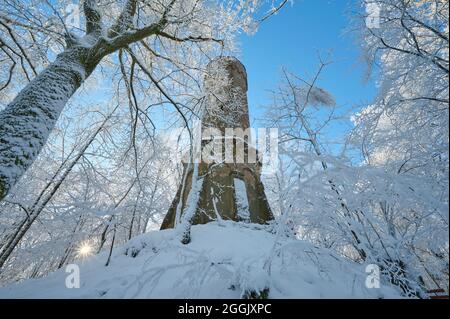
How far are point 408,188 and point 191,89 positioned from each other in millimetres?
4918

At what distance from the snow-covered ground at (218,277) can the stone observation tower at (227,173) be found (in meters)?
3.35

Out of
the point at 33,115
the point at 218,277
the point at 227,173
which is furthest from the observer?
the point at 227,173

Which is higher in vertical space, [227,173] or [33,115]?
[227,173]

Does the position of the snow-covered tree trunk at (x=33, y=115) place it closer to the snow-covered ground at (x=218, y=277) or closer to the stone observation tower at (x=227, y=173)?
the snow-covered ground at (x=218, y=277)

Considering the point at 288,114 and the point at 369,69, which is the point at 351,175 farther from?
the point at 288,114

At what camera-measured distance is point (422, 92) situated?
9.16ft

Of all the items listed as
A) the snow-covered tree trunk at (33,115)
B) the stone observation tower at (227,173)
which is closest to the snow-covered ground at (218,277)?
the snow-covered tree trunk at (33,115)

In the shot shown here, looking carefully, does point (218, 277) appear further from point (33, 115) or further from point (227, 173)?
point (227, 173)

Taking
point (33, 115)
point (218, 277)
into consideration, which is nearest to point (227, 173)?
point (218, 277)

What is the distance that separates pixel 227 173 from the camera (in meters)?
8.38

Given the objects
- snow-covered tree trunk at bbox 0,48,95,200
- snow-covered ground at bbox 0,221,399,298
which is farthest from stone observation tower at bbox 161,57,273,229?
snow-covered ground at bbox 0,221,399,298

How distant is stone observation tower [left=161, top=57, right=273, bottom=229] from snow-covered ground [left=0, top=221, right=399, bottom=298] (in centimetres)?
335

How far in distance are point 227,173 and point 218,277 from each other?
6.06m
